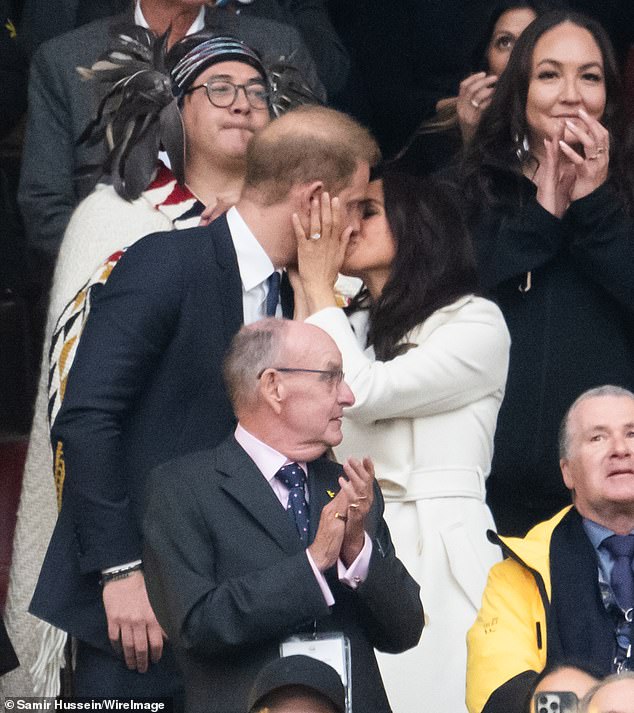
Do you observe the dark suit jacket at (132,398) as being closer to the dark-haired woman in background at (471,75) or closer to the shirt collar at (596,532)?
the shirt collar at (596,532)

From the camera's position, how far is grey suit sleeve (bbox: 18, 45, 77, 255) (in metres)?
6.01

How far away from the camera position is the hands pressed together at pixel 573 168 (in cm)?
547

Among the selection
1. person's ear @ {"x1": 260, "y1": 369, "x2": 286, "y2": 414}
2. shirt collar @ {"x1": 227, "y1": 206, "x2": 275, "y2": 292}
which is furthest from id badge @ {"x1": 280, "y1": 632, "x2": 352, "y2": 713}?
shirt collar @ {"x1": 227, "y1": 206, "x2": 275, "y2": 292}

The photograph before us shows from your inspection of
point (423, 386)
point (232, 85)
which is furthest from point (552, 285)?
point (232, 85)

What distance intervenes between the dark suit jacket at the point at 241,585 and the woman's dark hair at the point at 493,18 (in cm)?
252

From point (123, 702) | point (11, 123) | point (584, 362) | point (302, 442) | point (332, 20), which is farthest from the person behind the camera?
point (332, 20)

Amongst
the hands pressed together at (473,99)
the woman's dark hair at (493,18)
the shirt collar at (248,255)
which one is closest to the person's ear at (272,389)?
the shirt collar at (248,255)

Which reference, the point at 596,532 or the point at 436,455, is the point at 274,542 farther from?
the point at 436,455

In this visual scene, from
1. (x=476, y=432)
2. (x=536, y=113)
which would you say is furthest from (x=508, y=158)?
(x=476, y=432)

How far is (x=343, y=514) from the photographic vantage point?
13.3 feet

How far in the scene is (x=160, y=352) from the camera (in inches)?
183

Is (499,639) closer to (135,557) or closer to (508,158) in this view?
(135,557)

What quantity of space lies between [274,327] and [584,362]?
1346 mm

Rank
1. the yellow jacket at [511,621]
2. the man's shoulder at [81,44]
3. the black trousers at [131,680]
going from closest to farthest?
1. the yellow jacket at [511,621]
2. the black trousers at [131,680]
3. the man's shoulder at [81,44]
